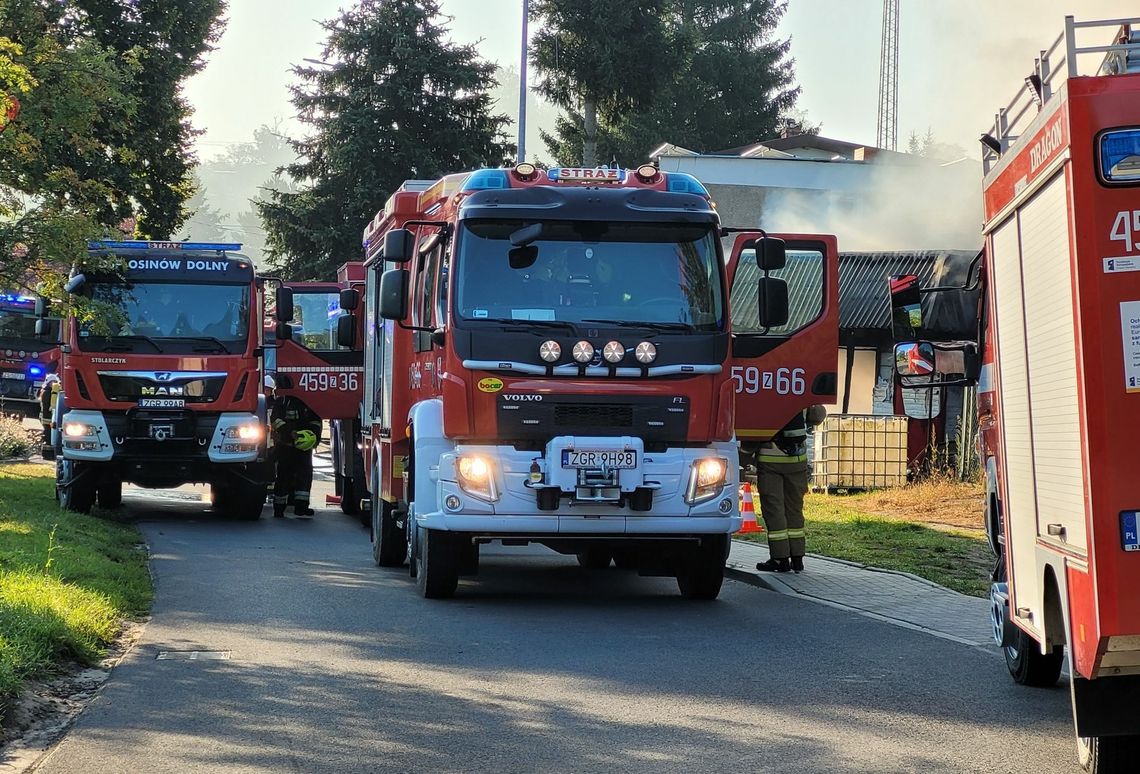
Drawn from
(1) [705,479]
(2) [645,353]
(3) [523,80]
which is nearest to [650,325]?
(2) [645,353]

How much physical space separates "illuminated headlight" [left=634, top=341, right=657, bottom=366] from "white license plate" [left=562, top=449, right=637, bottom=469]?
26.0 inches

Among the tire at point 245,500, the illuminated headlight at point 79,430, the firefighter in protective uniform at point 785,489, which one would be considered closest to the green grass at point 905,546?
the firefighter in protective uniform at point 785,489

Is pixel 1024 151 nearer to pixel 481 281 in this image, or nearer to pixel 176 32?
pixel 481 281

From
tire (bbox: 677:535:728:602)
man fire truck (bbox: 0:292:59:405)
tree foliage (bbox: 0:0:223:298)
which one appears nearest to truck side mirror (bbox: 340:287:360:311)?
tree foliage (bbox: 0:0:223:298)

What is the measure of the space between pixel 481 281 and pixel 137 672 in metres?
3.91

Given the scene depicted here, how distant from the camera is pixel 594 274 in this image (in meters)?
11.6

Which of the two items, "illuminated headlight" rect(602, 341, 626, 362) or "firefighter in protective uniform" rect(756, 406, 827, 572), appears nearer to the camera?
"illuminated headlight" rect(602, 341, 626, 362)

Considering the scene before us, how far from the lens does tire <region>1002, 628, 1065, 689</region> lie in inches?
331

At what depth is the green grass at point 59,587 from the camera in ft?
28.3

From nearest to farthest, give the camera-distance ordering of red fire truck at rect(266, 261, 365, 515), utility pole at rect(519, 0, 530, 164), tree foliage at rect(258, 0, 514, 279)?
red fire truck at rect(266, 261, 365, 515) → utility pole at rect(519, 0, 530, 164) → tree foliage at rect(258, 0, 514, 279)

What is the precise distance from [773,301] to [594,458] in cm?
178

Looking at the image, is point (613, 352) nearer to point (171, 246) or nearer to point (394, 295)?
point (394, 295)

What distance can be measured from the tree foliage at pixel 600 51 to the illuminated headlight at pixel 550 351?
39777mm

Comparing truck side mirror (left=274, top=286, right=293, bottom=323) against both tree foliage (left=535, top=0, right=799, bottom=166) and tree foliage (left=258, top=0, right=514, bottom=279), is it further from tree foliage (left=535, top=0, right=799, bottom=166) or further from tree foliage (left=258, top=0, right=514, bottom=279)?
tree foliage (left=535, top=0, right=799, bottom=166)
